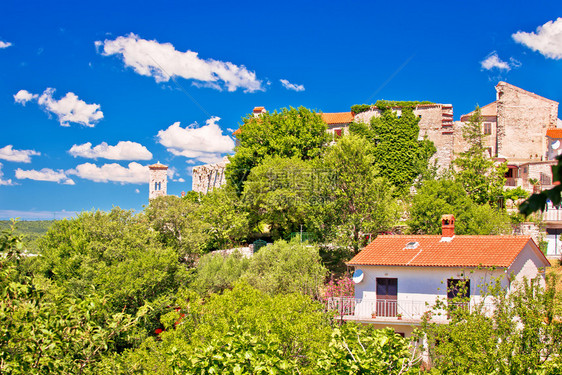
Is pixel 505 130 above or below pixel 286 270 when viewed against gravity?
above

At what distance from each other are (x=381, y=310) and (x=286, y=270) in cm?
709

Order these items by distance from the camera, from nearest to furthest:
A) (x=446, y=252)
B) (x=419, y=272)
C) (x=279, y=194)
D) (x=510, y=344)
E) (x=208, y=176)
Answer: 1. (x=510, y=344)
2. (x=419, y=272)
3. (x=446, y=252)
4. (x=279, y=194)
5. (x=208, y=176)

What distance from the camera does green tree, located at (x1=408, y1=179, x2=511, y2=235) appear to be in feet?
93.7

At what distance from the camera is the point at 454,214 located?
29.2 m

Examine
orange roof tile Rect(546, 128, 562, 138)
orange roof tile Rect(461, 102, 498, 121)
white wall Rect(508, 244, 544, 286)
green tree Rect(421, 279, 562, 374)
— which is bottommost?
green tree Rect(421, 279, 562, 374)

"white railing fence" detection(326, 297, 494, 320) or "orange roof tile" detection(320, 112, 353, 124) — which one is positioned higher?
"orange roof tile" detection(320, 112, 353, 124)

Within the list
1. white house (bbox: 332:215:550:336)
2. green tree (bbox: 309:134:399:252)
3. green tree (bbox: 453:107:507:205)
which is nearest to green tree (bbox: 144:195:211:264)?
green tree (bbox: 309:134:399:252)

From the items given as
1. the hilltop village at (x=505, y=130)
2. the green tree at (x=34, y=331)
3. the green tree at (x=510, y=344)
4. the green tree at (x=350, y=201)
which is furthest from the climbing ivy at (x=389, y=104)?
the green tree at (x=34, y=331)

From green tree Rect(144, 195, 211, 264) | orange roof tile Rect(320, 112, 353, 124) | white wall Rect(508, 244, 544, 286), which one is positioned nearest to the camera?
white wall Rect(508, 244, 544, 286)

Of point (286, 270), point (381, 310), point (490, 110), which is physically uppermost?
point (490, 110)

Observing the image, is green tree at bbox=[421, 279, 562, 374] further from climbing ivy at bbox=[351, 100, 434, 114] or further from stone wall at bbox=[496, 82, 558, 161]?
stone wall at bbox=[496, 82, 558, 161]

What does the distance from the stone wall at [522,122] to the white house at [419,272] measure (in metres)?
28.2

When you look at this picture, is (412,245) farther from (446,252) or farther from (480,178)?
(480,178)

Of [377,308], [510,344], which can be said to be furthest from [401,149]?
[510,344]
